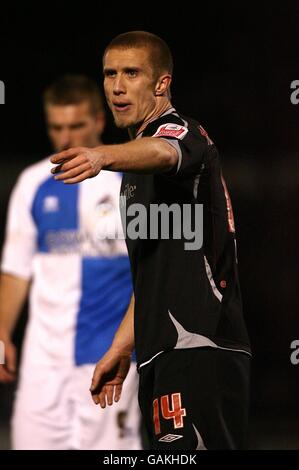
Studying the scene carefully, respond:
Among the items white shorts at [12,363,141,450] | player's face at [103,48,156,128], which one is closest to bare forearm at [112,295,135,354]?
player's face at [103,48,156,128]

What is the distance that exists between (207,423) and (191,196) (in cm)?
61

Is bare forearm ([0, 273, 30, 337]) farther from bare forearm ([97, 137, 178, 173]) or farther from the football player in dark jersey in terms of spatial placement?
bare forearm ([97, 137, 178, 173])

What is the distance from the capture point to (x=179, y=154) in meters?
2.62

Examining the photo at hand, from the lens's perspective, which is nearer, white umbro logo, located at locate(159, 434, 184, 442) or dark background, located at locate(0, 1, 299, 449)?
white umbro logo, located at locate(159, 434, 184, 442)

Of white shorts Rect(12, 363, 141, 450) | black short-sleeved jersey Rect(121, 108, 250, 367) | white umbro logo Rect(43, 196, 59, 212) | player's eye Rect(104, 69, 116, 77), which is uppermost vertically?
player's eye Rect(104, 69, 116, 77)

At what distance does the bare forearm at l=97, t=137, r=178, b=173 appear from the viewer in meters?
2.45

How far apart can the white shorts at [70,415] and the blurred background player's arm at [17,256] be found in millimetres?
253

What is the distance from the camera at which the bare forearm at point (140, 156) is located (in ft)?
8.04

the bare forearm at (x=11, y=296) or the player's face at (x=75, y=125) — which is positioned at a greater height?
the player's face at (x=75, y=125)

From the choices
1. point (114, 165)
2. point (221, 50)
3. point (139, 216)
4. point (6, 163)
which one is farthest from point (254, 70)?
point (114, 165)

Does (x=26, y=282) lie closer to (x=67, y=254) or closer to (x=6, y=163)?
(x=67, y=254)

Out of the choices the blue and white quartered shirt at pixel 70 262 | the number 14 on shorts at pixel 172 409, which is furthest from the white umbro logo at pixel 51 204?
the number 14 on shorts at pixel 172 409

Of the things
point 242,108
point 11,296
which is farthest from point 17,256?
point 242,108

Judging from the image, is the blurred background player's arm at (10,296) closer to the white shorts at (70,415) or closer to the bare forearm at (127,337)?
the white shorts at (70,415)
